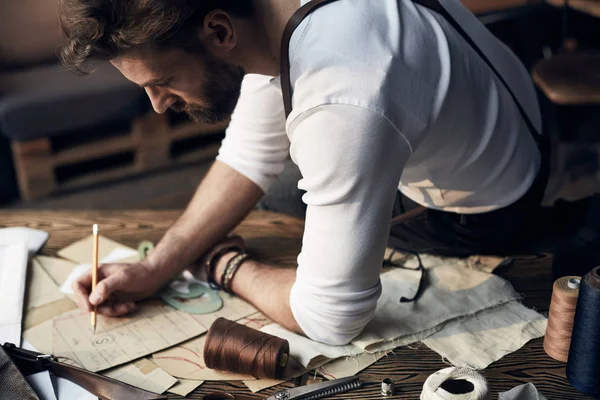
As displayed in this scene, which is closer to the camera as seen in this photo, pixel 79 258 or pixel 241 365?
pixel 241 365

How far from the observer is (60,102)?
332 centimetres

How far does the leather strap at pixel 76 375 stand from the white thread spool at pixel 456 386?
462 mm

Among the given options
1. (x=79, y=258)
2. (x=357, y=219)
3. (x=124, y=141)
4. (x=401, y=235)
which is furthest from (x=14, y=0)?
(x=357, y=219)

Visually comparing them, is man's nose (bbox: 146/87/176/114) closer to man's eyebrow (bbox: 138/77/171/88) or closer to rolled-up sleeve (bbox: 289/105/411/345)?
man's eyebrow (bbox: 138/77/171/88)

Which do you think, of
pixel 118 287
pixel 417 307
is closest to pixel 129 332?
pixel 118 287

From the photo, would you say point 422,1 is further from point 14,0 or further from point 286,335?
point 14,0

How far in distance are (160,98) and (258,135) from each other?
15.9 inches

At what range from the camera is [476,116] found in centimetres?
149

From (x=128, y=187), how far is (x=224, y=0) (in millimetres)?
2520

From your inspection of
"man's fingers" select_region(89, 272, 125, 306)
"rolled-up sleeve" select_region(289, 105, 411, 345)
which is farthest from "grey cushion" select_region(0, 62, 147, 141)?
"rolled-up sleeve" select_region(289, 105, 411, 345)

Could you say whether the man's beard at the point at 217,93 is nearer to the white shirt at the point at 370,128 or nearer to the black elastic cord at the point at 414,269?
the white shirt at the point at 370,128

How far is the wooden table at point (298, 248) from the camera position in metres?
1.33

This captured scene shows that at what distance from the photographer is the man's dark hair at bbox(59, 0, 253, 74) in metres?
1.24

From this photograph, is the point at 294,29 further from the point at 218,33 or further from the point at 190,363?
the point at 190,363
